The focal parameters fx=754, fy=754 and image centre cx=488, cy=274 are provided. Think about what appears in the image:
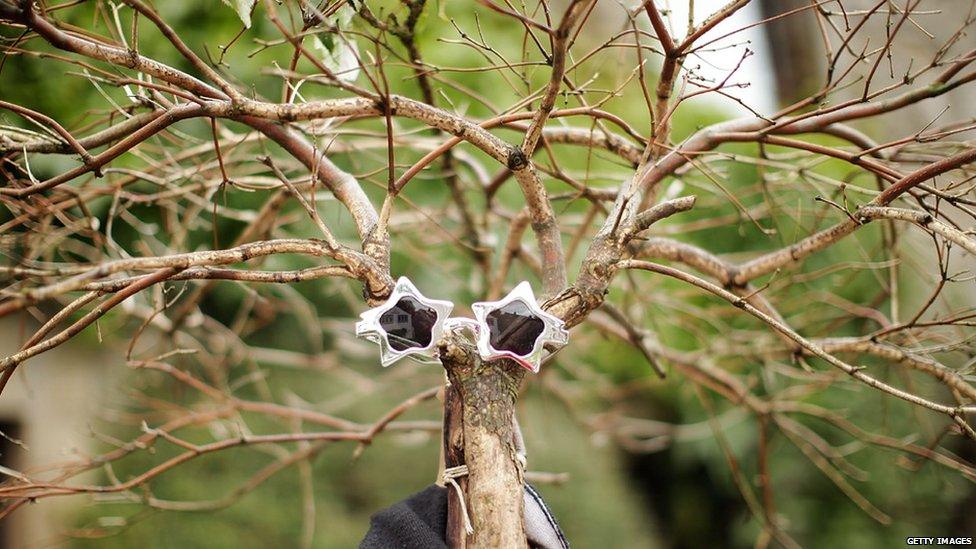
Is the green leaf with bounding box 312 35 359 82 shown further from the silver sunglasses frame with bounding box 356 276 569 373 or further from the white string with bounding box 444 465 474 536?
the white string with bounding box 444 465 474 536

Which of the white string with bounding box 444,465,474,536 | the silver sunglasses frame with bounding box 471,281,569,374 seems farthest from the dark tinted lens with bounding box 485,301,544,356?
the white string with bounding box 444,465,474,536

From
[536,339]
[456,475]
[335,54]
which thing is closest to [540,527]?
[456,475]

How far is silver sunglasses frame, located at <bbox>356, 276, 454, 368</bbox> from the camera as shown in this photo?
0.80 meters

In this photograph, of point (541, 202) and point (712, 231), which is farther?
point (712, 231)

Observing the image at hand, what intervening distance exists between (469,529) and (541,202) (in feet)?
1.37

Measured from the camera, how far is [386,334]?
817 mm

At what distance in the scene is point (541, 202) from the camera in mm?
986

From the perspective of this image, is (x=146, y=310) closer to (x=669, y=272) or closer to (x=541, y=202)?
(x=541, y=202)

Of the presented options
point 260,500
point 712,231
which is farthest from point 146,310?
point 712,231

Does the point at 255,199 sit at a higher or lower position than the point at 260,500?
higher

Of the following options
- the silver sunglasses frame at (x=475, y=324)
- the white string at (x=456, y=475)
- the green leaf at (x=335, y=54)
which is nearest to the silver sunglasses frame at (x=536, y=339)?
the silver sunglasses frame at (x=475, y=324)

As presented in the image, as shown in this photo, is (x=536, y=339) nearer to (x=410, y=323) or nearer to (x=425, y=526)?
(x=410, y=323)

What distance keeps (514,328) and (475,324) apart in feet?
0.15

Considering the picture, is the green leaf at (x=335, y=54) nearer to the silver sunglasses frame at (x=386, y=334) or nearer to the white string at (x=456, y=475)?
the silver sunglasses frame at (x=386, y=334)
